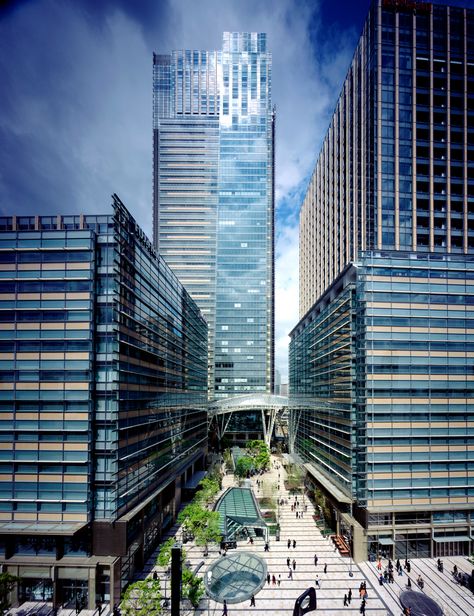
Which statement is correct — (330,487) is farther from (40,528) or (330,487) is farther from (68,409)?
(68,409)

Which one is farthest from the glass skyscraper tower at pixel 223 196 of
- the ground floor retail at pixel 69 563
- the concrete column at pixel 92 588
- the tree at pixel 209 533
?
the concrete column at pixel 92 588

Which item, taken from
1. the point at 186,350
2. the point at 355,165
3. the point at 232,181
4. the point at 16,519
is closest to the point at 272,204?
the point at 232,181

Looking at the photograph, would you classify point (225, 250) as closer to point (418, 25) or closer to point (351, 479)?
point (418, 25)

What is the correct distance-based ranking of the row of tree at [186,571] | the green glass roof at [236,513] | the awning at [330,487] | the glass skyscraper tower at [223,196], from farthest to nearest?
1. the glass skyscraper tower at [223,196]
2. the green glass roof at [236,513]
3. the awning at [330,487]
4. the row of tree at [186,571]

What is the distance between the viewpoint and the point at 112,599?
28.5 metres

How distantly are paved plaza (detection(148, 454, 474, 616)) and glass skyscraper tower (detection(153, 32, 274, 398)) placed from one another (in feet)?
245

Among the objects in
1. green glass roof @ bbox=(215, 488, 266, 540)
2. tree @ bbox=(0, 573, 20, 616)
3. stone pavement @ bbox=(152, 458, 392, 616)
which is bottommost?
stone pavement @ bbox=(152, 458, 392, 616)

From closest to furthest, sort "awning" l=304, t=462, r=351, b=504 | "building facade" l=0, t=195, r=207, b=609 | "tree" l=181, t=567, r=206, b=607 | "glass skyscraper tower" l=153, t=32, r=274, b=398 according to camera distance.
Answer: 1. "tree" l=181, t=567, r=206, b=607
2. "building facade" l=0, t=195, r=207, b=609
3. "awning" l=304, t=462, r=351, b=504
4. "glass skyscraper tower" l=153, t=32, r=274, b=398

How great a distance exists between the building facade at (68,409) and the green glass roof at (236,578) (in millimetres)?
7730

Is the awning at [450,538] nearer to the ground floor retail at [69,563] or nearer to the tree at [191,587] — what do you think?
the tree at [191,587]

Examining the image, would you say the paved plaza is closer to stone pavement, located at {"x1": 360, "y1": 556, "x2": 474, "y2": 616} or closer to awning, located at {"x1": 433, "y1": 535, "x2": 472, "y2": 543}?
stone pavement, located at {"x1": 360, "y1": 556, "x2": 474, "y2": 616}

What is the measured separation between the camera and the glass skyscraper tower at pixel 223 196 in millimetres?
116188

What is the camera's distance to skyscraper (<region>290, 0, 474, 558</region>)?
123ft

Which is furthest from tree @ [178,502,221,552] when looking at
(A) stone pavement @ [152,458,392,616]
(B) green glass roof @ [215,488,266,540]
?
(B) green glass roof @ [215,488,266,540]
